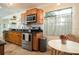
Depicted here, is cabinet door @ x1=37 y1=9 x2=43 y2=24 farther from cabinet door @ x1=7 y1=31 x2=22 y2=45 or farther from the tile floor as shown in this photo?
cabinet door @ x1=7 y1=31 x2=22 y2=45

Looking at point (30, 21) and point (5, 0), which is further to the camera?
Result: point (30, 21)

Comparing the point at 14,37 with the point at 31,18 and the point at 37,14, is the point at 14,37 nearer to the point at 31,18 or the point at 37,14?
the point at 31,18

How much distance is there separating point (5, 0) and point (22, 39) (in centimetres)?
82

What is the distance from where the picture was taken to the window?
1.94 metres

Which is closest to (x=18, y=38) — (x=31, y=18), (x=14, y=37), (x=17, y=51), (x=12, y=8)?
(x=14, y=37)

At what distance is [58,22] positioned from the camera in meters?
2.04

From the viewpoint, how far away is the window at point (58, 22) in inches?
76.5

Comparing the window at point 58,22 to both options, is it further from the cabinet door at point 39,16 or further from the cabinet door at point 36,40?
the cabinet door at point 36,40

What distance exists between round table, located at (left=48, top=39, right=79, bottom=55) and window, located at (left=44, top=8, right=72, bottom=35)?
193mm

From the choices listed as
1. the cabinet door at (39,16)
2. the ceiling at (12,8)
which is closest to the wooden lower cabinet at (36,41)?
the cabinet door at (39,16)

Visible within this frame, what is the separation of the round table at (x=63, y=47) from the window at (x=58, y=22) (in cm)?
19
